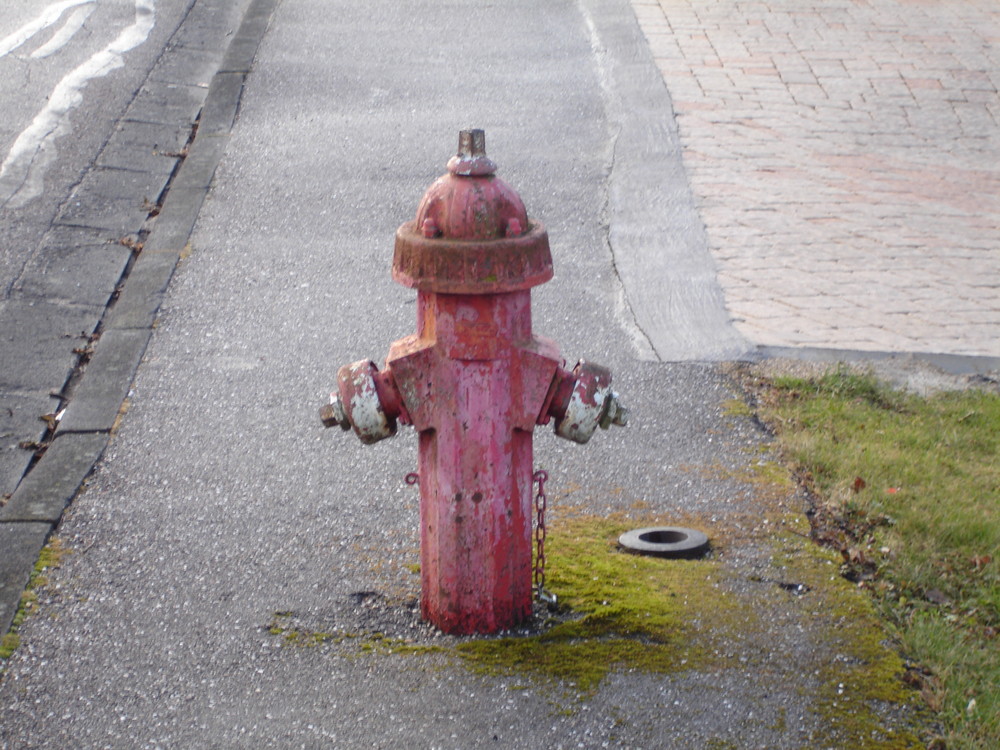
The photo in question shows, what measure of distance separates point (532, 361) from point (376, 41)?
793cm

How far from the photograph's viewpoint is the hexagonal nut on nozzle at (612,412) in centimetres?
303

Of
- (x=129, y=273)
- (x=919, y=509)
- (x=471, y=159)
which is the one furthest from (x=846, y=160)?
(x=471, y=159)

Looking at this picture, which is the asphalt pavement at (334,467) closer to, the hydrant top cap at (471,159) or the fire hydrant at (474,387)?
the fire hydrant at (474,387)

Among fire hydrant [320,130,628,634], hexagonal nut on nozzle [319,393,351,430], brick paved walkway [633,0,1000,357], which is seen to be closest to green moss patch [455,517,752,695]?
fire hydrant [320,130,628,634]

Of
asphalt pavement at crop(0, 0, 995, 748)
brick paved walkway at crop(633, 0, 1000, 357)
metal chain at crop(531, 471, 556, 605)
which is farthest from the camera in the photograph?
brick paved walkway at crop(633, 0, 1000, 357)

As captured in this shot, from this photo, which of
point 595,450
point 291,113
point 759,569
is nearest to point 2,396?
point 595,450

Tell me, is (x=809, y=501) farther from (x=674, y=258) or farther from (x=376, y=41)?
(x=376, y=41)

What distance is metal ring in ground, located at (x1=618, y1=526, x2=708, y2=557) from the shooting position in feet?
12.1

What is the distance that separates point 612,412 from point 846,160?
17.6 feet

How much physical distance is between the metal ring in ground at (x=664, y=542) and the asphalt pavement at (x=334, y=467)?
0.09 m

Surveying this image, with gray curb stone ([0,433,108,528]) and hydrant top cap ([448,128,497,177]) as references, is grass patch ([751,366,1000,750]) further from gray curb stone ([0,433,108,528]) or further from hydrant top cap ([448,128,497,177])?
gray curb stone ([0,433,108,528])

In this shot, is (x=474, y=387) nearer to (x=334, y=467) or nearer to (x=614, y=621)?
(x=614, y=621)

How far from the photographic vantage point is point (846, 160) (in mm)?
7734

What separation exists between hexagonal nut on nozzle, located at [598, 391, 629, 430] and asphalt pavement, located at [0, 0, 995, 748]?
0.69 meters
